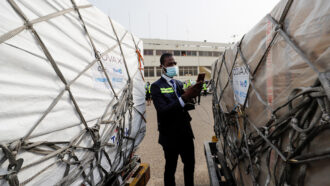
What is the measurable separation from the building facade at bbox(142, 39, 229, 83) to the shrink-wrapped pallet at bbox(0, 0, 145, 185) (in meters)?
23.1

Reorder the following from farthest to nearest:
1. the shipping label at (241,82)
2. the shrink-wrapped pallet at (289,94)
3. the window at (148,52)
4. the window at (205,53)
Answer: the window at (205,53), the window at (148,52), the shipping label at (241,82), the shrink-wrapped pallet at (289,94)

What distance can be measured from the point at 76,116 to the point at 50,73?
35 centimetres

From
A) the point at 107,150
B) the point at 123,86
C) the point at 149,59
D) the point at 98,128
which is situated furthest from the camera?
the point at 149,59

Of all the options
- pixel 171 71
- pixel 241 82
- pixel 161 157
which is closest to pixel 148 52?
pixel 161 157

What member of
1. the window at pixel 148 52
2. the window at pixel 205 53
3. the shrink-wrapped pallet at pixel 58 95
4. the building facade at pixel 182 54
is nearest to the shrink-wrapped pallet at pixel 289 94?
the shrink-wrapped pallet at pixel 58 95

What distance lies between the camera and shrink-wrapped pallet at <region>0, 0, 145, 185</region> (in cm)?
76

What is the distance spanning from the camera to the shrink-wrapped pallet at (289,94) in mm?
642

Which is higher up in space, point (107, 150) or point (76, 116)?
point (76, 116)

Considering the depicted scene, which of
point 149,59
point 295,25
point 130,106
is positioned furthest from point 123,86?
point 149,59

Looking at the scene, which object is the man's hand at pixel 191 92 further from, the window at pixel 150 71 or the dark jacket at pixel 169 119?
the window at pixel 150 71

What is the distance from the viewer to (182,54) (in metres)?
28.2

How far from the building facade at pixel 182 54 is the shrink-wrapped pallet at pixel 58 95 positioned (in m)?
23.1

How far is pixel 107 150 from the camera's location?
1.46 m

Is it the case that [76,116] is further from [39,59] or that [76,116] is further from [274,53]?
[274,53]
